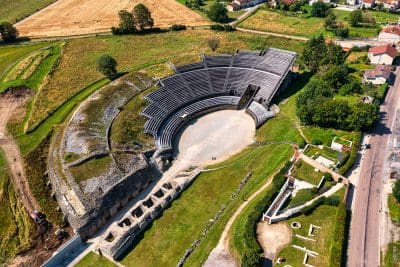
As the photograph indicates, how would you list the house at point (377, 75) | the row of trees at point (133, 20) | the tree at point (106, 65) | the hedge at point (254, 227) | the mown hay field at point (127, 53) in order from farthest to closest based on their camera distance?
the row of trees at point (133, 20), the house at point (377, 75), the tree at point (106, 65), the mown hay field at point (127, 53), the hedge at point (254, 227)

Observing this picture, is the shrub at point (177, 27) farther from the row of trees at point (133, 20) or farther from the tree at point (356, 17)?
the tree at point (356, 17)

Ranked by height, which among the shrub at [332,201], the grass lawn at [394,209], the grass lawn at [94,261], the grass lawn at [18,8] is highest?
the grass lawn at [18,8]

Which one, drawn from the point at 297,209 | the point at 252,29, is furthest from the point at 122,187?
the point at 252,29

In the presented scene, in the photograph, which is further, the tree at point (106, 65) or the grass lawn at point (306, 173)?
the tree at point (106, 65)

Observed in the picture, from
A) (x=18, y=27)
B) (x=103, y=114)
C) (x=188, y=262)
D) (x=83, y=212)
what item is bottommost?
(x=188, y=262)

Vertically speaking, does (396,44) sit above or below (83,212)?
above

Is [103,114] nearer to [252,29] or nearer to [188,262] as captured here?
[188,262]

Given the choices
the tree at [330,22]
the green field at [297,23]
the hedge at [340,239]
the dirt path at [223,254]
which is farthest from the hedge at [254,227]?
the tree at [330,22]
